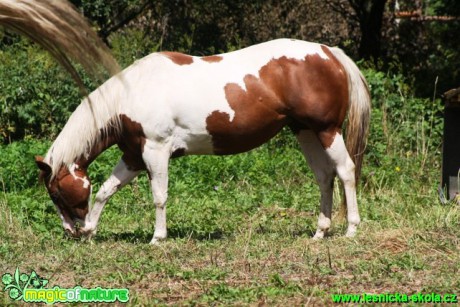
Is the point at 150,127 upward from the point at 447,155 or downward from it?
upward

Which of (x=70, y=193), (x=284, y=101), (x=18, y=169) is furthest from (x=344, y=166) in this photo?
(x=18, y=169)

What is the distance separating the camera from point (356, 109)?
6.79 metres

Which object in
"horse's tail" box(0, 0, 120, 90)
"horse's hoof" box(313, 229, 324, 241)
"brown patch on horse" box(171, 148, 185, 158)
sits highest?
"horse's tail" box(0, 0, 120, 90)

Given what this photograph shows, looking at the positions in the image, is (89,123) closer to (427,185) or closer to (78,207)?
(78,207)

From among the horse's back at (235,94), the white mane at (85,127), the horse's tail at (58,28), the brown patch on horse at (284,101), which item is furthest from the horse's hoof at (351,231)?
the horse's tail at (58,28)

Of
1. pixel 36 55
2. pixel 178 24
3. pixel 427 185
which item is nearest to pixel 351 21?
pixel 178 24

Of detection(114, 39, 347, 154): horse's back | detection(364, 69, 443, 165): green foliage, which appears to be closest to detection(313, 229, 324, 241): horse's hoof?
detection(114, 39, 347, 154): horse's back

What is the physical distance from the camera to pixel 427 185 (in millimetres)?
8797

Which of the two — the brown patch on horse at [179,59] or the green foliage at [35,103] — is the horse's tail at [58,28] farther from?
the green foliage at [35,103]

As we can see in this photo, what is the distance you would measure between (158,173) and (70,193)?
76 cm

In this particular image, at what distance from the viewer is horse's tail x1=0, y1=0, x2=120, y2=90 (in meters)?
3.20

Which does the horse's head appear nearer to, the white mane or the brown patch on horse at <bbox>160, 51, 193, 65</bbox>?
the white mane

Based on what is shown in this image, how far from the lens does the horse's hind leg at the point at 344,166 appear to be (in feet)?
21.8

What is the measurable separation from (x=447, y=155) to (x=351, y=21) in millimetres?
7849
